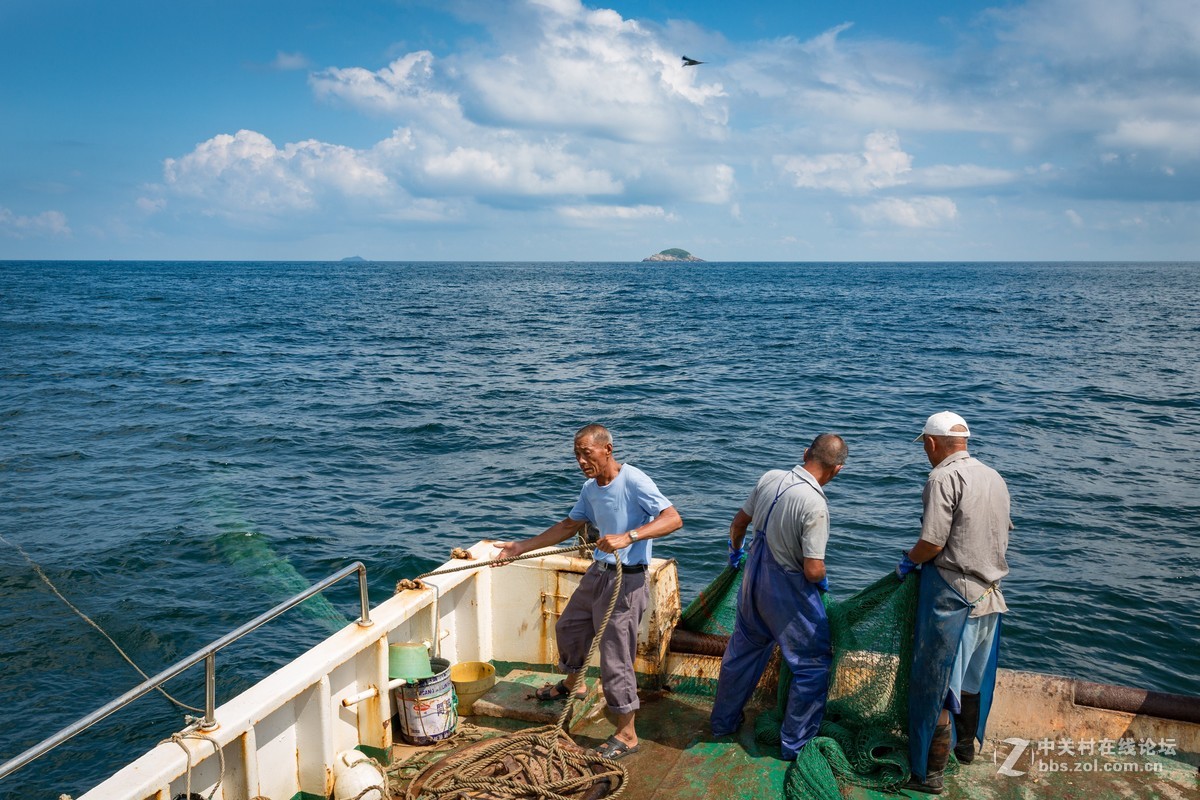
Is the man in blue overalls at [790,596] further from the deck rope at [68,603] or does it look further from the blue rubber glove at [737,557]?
the deck rope at [68,603]

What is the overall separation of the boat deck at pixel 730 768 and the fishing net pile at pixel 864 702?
0.14 meters

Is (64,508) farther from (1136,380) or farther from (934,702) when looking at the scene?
(1136,380)

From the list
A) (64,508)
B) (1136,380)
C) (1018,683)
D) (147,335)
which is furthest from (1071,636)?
(147,335)

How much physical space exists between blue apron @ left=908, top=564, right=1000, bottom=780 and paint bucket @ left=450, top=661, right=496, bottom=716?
8.99ft

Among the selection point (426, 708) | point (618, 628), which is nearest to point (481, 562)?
point (426, 708)

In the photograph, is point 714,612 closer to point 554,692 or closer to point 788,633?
point 788,633

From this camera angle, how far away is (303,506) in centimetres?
1661

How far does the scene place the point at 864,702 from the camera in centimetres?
526

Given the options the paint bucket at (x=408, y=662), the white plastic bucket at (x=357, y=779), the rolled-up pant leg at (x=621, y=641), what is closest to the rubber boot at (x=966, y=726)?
the rolled-up pant leg at (x=621, y=641)

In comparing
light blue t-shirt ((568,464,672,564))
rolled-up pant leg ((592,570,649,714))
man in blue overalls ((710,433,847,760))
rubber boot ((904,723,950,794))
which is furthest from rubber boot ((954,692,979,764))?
light blue t-shirt ((568,464,672,564))

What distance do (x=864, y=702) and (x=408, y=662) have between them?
9.04 ft

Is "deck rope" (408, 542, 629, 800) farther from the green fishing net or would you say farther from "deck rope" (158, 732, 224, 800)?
the green fishing net

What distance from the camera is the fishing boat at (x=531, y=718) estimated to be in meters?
4.53

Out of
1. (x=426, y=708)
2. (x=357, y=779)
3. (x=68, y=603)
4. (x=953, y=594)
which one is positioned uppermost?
(x=953, y=594)
